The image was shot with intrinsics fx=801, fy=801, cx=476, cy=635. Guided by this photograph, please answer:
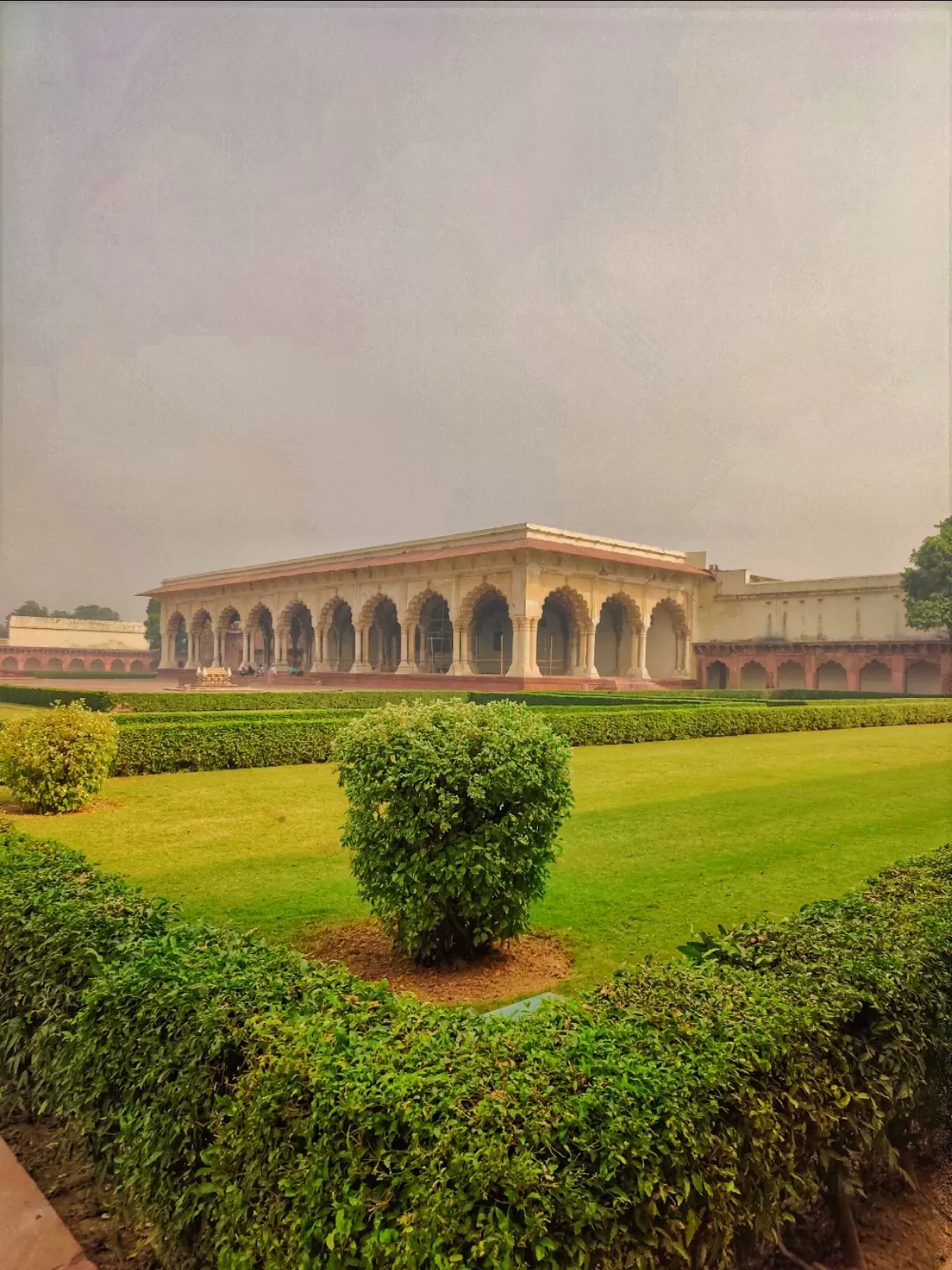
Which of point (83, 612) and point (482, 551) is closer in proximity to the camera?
point (482, 551)

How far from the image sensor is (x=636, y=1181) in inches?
65.1

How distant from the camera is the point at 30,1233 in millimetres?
2369

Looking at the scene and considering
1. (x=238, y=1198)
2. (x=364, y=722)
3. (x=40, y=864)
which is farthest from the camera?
(x=364, y=722)

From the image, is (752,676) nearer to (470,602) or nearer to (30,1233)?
(470,602)

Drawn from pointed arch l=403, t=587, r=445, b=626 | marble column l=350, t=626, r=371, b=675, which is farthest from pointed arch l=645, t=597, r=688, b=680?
marble column l=350, t=626, r=371, b=675

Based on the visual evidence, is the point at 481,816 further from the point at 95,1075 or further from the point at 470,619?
the point at 470,619

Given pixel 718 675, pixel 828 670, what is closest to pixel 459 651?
pixel 718 675

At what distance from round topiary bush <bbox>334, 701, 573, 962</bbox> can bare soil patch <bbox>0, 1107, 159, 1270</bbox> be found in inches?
63.7

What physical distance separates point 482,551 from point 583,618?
4656 millimetres

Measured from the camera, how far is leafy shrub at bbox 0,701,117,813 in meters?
8.09

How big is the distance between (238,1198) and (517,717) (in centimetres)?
270

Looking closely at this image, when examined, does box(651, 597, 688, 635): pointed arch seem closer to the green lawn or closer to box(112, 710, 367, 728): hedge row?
the green lawn

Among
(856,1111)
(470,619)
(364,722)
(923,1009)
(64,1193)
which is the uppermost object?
(470,619)

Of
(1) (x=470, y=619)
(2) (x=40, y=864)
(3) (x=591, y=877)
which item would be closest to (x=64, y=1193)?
(2) (x=40, y=864)
